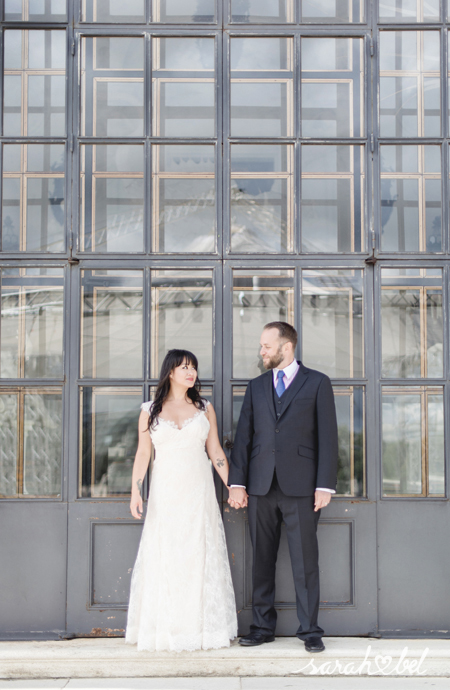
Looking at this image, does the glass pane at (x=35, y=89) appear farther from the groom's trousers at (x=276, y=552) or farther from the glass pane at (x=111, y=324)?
the groom's trousers at (x=276, y=552)

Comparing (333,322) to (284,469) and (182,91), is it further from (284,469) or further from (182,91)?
(182,91)

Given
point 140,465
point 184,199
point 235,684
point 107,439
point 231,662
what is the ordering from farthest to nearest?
point 184,199
point 107,439
point 140,465
point 231,662
point 235,684

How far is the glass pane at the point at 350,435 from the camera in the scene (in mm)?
3678

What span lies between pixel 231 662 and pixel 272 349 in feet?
5.67

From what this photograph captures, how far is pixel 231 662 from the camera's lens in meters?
3.20

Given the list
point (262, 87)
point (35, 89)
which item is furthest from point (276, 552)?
point (35, 89)

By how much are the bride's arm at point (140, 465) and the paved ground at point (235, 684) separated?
2.82 feet

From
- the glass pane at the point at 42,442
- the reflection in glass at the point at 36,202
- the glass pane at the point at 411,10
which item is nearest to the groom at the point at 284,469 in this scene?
the glass pane at the point at 42,442

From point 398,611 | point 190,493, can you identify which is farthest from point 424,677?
point 190,493

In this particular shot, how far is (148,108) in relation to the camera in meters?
3.76

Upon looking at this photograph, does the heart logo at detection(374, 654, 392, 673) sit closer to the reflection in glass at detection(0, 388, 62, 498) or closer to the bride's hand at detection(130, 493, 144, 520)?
the bride's hand at detection(130, 493, 144, 520)

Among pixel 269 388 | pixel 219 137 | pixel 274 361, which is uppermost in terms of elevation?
pixel 219 137

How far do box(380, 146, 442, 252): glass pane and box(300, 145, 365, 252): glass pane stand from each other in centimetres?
17

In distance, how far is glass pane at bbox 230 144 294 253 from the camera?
3.78 metres
